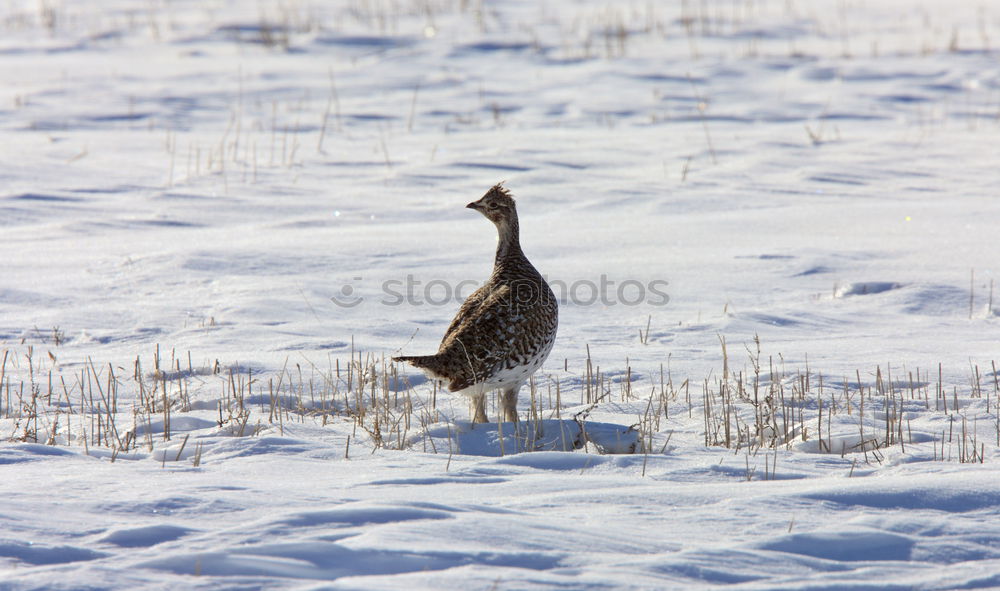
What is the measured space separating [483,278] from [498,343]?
3.16m

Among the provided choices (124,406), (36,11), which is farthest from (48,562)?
(36,11)

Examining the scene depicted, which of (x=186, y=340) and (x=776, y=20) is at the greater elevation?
(x=776, y=20)

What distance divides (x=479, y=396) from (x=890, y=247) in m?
5.03

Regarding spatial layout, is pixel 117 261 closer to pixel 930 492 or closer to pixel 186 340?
pixel 186 340

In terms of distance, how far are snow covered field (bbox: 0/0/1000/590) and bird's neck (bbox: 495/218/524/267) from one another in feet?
2.72

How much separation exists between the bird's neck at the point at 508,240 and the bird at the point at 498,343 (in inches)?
11.9

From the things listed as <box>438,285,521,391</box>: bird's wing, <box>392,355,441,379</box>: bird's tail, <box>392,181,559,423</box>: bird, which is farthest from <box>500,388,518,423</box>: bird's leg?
<box>392,355,441,379</box>: bird's tail

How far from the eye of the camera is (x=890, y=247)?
28.6 ft

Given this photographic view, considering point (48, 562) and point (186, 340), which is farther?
point (186, 340)

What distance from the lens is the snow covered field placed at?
3336 millimetres

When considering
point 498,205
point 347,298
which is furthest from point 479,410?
point 347,298

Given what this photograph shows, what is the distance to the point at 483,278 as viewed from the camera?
27.0 ft

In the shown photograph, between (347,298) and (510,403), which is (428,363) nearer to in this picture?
(510,403)

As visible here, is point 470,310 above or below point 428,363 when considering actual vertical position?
above
